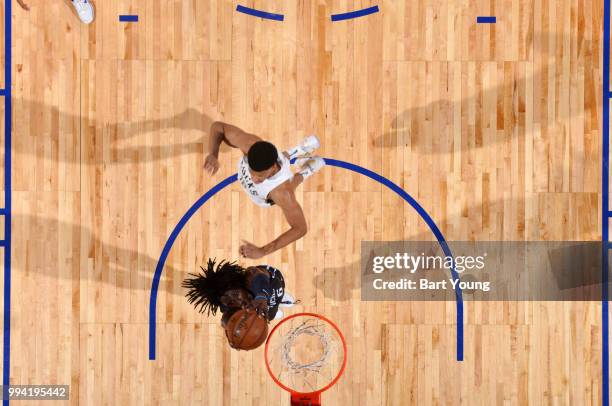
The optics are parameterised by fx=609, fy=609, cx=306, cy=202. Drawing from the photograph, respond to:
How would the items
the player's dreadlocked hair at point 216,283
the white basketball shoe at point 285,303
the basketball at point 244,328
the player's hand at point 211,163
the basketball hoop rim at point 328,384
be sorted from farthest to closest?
the white basketball shoe at point 285,303 < the player's hand at point 211,163 < the basketball hoop rim at point 328,384 < the player's dreadlocked hair at point 216,283 < the basketball at point 244,328

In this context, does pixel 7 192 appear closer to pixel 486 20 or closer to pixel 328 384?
pixel 328 384

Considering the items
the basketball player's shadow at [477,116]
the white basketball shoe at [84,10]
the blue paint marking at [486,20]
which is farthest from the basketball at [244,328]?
the blue paint marking at [486,20]

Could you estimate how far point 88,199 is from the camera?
6.73m

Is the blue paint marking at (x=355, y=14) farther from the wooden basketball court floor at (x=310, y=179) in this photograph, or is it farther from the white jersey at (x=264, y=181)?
the white jersey at (x=264, y=181)

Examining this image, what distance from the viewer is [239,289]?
601 cm

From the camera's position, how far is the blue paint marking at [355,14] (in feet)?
22.2

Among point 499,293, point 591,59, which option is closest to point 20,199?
point 499,293

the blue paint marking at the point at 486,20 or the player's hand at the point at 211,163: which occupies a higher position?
the blue paint marking at the point at 486,20

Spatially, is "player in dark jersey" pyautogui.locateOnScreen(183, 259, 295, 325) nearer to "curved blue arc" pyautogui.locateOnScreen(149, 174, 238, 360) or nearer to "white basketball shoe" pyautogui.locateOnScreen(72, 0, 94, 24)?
"curved blue arc" pyautogui.locateOnScreen(149, 174, 238, 360)

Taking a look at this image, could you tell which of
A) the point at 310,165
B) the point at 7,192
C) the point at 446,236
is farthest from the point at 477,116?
the point at 7,192

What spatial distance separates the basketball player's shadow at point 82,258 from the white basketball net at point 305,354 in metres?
1.31

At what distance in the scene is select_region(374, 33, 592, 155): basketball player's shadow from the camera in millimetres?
6750

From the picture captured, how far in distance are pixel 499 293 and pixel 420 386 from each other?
135 centimetres

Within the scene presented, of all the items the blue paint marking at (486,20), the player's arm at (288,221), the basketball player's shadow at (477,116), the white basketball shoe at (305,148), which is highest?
the blue paint marking at (486,20)
